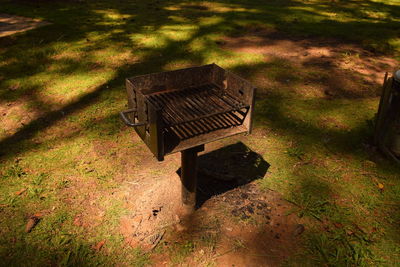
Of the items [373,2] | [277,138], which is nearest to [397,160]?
[277,138]

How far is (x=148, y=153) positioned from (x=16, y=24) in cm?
725

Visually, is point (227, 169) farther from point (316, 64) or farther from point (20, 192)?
point (316, 64)

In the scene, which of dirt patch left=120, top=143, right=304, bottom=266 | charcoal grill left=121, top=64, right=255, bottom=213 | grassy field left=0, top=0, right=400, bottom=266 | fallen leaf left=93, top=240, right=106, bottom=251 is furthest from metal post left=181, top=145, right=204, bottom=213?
fallen leaf left=93, top=240, right=106, bottom=251

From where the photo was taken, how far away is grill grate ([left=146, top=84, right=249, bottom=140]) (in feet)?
9.29

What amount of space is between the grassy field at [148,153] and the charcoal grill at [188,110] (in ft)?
3.35

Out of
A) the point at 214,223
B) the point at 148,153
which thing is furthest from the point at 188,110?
the point at 148,153

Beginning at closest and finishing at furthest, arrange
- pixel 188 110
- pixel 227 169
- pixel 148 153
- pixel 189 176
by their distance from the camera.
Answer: pixel 188 110, pixel 189 176, pixel 227 169, pixel 148 153

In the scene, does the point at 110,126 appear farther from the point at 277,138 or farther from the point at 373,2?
the point at 373,2

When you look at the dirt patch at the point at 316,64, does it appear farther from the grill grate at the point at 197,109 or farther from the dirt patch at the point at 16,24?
the dirt patch at the point at 16,24

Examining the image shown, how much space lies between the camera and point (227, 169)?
13.1 feet

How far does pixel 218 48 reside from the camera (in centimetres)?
772

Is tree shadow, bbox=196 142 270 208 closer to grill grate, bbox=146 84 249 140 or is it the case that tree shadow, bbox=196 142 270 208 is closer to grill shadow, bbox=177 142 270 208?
grill shadow, bbox=177 142 270 208

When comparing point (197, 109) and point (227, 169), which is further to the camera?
point (227, 169)

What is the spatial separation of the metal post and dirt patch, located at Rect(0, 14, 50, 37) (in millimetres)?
7410
